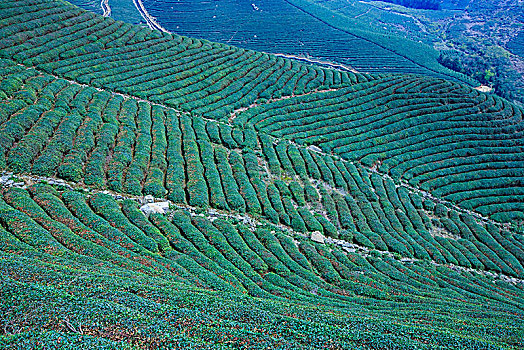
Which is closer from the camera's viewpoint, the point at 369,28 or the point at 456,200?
the point at 456,200

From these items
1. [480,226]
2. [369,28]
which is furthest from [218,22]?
[480,226]

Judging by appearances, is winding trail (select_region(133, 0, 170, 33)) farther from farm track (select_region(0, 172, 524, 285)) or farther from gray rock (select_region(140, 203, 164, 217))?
gray rock (select_region(140, 203, 164, 217))

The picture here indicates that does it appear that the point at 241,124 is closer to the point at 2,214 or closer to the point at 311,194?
the point at 311,194

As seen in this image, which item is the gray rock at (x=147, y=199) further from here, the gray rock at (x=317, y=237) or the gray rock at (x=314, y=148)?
the gray rock at (x=314, y=148)

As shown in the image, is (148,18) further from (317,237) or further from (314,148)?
(317,237)

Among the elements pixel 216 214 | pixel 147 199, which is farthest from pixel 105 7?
pixel 216 214

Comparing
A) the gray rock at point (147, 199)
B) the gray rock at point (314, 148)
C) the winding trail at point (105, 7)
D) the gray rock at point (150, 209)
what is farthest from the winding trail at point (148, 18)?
the gray rock at point (150, 209)

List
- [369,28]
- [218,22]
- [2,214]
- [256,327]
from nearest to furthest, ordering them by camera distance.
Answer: [256,327] < [2,214] < [218,22] < [369,28]
